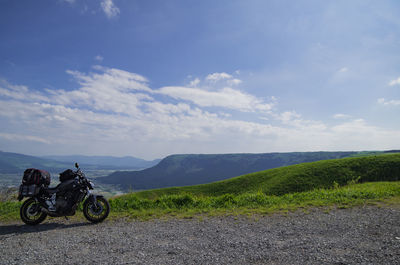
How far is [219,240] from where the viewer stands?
670 centimetres

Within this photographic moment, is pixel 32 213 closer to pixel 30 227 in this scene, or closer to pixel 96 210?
pixel 30 227

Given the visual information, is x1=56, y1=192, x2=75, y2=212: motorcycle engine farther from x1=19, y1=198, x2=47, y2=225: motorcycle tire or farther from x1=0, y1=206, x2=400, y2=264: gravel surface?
x1=19, y1=198, x2=47, y2=225: motorcycle tire

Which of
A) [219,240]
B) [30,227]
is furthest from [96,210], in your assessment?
[219,240]

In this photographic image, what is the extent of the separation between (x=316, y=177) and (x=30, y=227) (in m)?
42.2

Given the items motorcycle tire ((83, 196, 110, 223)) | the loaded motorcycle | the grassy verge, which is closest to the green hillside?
the grassy verge

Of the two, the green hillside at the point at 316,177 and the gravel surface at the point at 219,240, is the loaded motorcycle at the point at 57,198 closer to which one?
the gravel surface at the point at 219,240

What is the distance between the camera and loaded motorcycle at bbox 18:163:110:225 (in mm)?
9266

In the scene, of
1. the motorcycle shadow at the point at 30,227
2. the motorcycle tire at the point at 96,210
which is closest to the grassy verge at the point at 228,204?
the motorcycle tire at the point at 96,210

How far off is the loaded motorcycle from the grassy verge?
113cm

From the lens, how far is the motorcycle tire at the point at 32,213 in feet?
30.4

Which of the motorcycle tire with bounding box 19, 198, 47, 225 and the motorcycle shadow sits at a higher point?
the motorcycle tire with bounding box 19, 198, 47, 225

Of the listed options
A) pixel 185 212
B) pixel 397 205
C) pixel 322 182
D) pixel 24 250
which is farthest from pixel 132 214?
pixel 322 182

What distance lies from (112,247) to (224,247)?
3386 mm

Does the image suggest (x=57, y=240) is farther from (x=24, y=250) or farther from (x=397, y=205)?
(x=397, y=205)
